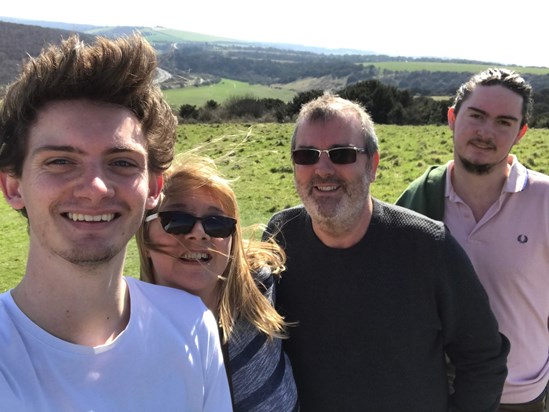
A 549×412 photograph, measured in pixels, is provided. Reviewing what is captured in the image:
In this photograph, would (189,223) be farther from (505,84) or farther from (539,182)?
(505,84)

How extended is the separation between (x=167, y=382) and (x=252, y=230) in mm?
1367

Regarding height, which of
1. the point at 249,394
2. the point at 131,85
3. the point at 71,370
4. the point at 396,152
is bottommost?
the point at 396,152

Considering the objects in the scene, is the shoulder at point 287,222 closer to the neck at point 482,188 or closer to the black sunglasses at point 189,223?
the black sunglasses at point 189,223

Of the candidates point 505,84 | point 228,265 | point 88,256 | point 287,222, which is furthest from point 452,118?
point 88,256

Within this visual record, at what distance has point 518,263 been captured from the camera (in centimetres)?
294

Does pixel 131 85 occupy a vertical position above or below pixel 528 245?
above

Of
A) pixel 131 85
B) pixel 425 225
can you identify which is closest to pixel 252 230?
pixel 425 225

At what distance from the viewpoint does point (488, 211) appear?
3045 mm

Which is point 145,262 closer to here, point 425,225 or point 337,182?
point 337,182

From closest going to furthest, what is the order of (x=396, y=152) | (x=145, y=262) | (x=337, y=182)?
(x=145, y=262)
(x=337, y=182)
(x=396, y=152)

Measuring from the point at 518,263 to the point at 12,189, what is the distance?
270 centimetres

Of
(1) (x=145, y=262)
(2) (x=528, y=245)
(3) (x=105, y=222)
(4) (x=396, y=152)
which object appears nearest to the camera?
(3) (x=105, y=222)

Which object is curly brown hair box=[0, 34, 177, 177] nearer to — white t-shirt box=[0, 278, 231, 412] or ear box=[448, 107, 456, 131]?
white t-shirt box=[0, 278, 231, 412]

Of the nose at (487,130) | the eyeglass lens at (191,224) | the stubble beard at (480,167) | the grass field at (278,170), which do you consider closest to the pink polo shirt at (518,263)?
the stubble beard at (480,167)
